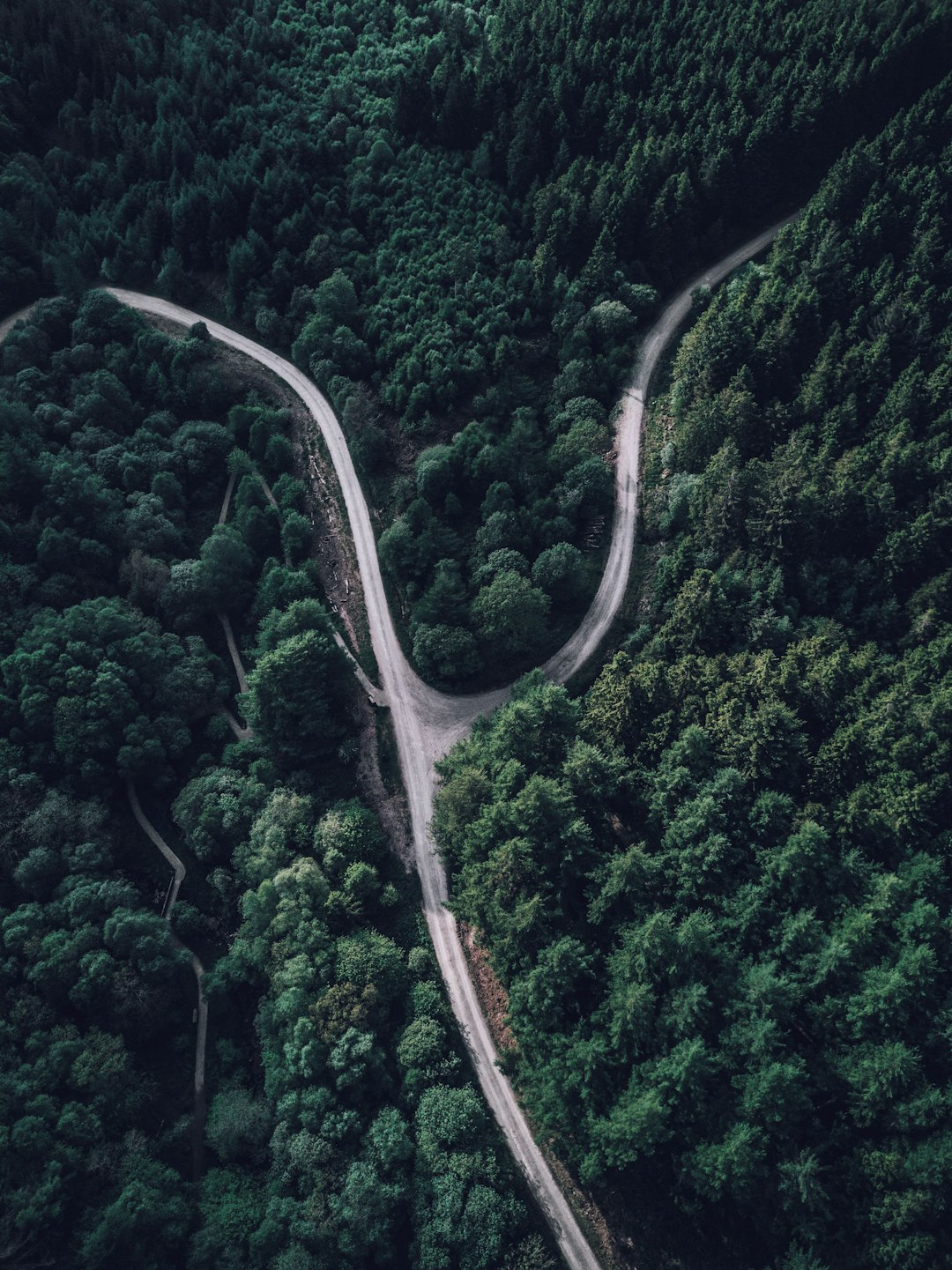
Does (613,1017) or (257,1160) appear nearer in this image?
(613,1017)

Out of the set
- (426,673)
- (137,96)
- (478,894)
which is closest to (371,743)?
(426,673)

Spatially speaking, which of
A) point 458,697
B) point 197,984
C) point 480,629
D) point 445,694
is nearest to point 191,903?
point 197,984

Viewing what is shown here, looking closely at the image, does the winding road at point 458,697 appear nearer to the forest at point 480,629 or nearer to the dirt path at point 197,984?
the forest at point 480,629

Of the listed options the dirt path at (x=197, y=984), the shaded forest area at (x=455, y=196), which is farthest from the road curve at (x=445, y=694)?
the dirt path at (x=197, y=984)

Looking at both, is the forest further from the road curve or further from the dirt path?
the road curve

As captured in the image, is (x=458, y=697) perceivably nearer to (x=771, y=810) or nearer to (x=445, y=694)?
(x=445, y=694)

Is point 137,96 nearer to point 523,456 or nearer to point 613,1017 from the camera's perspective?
point 523,456
